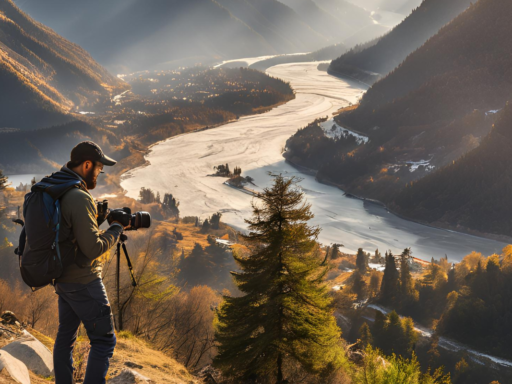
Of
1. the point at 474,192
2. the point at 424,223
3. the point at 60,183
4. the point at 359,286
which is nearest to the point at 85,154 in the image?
the point at 60,183

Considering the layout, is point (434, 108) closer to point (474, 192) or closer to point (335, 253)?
point (474, 192)

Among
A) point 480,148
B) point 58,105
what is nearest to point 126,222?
point 480,148

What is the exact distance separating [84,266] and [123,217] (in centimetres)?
86

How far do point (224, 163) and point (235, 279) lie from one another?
402 ft

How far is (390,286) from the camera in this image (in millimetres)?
48031

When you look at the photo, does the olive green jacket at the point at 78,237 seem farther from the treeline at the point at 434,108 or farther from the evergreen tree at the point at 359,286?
the treeline at the point at 434,108

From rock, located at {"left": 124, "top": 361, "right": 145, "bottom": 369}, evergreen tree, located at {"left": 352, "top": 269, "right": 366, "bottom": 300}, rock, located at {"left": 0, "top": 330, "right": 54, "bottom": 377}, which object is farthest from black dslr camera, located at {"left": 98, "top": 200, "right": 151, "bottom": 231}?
evergreen tree, located at {"left": 352, "top": 269, "right": 366, "bottom": 300}

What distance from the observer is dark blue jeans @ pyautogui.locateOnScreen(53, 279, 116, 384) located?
5887 millimetres

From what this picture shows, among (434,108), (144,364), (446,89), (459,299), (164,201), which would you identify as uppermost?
(446,89)

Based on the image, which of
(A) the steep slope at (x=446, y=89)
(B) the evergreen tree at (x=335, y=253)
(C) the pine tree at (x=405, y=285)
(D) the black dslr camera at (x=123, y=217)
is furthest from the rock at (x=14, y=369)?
(A) the steep slope at (x=446, y=89)

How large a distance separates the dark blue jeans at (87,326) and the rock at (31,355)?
8.97 ft

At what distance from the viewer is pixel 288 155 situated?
144 metres

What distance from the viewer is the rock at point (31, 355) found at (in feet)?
27.7

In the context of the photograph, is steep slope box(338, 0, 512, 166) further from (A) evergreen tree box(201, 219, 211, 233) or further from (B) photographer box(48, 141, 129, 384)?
(B) photographer box(48, 141, 129, 384)
